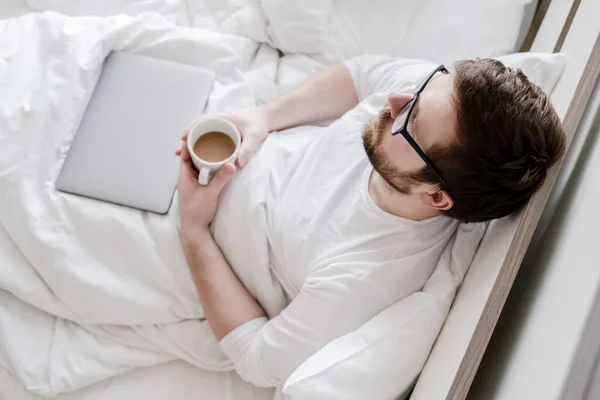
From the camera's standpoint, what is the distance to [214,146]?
1054 mm

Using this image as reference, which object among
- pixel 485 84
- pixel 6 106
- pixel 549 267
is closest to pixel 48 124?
pixel 6 106

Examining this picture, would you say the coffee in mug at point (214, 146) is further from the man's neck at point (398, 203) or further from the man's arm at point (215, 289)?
the man's neck at point (398, 203)

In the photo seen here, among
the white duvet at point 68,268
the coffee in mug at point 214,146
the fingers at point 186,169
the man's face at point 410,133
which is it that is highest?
the man's face at point 410,133

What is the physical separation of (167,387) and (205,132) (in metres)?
0.51

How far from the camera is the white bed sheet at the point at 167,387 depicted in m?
1.05

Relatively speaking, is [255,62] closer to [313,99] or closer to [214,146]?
[313,99]

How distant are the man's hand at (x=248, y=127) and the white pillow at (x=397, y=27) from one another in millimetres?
277

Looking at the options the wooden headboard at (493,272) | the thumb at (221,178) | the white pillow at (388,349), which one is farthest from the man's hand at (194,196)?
the wooden headboard at (493,272)

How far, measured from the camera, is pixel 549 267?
2.39 ft

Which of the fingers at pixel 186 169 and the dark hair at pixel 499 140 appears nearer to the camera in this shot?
the dark hair at pixel 499 140

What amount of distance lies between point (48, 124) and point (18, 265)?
286 mm

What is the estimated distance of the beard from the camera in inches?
36.4

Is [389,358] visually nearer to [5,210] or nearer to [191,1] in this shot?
[5,210]

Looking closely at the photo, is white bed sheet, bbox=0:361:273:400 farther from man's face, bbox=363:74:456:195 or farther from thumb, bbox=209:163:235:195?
man's face, bbox=363:74:456:195
